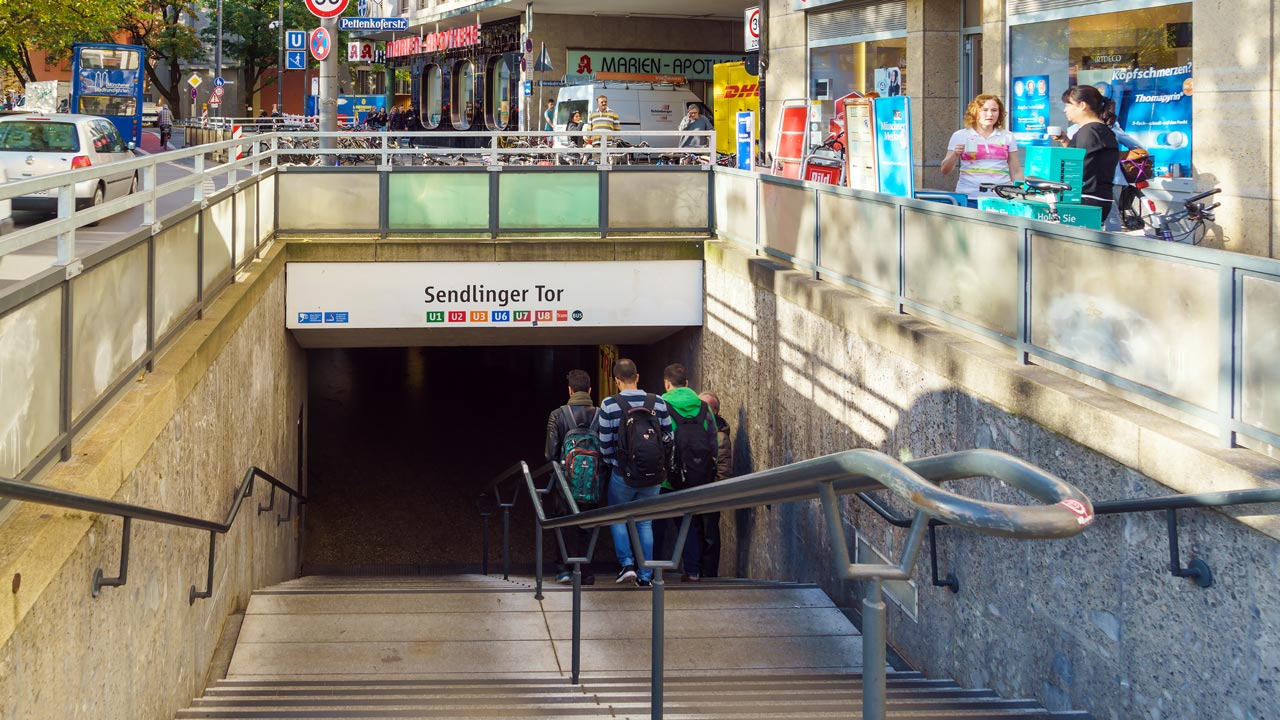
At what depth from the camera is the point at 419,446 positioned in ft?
68.7

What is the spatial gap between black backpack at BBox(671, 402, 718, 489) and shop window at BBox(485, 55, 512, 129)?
26380mm

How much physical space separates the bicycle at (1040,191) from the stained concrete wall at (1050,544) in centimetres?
131

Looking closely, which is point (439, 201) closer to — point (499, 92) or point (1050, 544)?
point (1050, 544)

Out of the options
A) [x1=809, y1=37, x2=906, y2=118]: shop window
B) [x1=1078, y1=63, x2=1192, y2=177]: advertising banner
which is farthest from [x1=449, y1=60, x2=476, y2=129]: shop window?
[x1=1078, y1=63, x2=1192, y2=177]: advertising banner

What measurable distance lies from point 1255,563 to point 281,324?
11219mm

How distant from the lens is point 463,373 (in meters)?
27.8

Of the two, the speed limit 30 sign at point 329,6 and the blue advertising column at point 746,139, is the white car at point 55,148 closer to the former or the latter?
the speed limit 30 sign at point 329,6

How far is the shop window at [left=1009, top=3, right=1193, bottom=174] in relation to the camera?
37.3 ft

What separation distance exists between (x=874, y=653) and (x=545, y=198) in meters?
13.1

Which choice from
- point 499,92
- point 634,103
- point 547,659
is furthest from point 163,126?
point 547,659

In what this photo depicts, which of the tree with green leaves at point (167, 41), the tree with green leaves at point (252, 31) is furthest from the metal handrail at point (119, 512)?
the tree with green leaves at point (252, 31)

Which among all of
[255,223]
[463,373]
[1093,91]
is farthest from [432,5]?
[1093,91]

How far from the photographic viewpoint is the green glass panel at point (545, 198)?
50.7 ft

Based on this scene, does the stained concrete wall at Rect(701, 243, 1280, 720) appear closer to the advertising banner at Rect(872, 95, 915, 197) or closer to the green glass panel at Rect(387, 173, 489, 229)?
the advertising banner at Rect(872, 95, 915, 197)
